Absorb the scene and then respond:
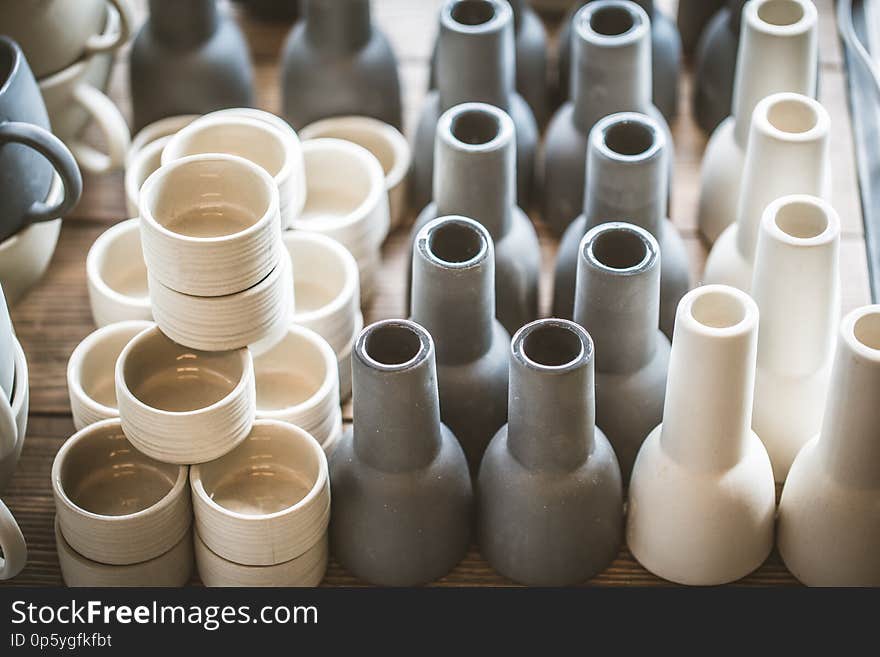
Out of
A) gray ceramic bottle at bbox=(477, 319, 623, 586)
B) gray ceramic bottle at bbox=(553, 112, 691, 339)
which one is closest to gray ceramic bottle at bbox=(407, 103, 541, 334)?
gray ceramic bottle at bbox=(553, 112, 691, 339)

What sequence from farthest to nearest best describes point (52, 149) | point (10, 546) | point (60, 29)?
point (60, 29) → point (52, 149) → point (10, 546)

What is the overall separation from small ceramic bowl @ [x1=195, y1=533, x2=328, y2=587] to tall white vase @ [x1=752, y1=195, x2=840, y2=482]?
0.28 metres

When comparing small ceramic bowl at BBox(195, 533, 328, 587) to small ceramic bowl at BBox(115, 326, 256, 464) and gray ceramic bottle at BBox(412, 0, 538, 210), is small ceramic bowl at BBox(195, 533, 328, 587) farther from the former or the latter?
gray ceramic bottle at BBox(412, 0, 538, 210)

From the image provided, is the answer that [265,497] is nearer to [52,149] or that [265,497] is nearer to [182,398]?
[182,398]

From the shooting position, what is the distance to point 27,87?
94 centimetres

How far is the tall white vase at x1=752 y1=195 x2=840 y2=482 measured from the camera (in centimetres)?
84

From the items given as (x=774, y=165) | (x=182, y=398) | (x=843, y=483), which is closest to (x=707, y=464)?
(x=843, y=483)

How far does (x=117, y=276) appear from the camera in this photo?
0.99 meters

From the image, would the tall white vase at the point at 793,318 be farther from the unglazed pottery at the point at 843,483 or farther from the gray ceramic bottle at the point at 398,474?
the gray ceramic bottle at the point at 398,474

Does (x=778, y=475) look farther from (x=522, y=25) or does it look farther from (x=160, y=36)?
(x=160, y=36)

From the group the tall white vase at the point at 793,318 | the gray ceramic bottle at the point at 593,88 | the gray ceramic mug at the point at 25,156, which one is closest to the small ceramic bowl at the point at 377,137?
the gray ceramic bottle at the point at 593,88

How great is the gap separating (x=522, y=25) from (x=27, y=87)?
380mm

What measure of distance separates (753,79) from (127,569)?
52 centimetres

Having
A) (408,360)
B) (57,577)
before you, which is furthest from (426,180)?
(57,577)
